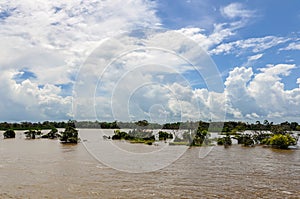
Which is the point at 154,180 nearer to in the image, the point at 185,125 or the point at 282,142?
the point at 282,142

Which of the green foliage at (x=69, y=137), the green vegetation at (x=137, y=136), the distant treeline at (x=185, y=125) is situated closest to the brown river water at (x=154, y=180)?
the distant treeline at (x=185, y=125)

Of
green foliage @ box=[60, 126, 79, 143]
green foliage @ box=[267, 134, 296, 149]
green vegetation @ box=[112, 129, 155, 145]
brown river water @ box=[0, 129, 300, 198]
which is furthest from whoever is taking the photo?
green vegetation @ box=[112, 129, 155, 145]

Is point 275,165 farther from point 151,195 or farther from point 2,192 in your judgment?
point 2,192

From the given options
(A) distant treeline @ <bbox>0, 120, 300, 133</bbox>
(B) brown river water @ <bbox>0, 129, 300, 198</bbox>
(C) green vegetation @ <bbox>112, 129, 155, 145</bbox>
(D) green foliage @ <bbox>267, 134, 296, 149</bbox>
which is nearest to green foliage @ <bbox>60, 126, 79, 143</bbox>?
(A) distant treeline @ <bbox>0, 120, 300, 133</bbox>

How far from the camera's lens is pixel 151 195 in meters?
14.8

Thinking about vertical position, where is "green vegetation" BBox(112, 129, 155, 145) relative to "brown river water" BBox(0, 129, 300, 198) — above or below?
above

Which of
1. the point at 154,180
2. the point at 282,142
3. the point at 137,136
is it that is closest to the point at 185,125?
the point at 137,136

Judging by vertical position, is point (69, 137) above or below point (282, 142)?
above

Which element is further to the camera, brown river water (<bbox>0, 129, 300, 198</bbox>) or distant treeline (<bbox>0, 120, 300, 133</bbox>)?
distant treeline (<bbox>0, 120, 300, 133</bbox>)

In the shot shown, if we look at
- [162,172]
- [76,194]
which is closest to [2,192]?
[76,194]

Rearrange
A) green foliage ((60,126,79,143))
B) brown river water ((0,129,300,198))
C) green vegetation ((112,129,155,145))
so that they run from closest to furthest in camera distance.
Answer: brown river water ((0,129,300,198)) → green foliage ((60,126,79,143)) → green vegetation ((112,129,155,145))

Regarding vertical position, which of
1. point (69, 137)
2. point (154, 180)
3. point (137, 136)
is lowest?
point (154, 180)

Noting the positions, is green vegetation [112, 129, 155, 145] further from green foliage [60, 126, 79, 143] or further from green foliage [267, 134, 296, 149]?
green foliage [267, 134, 296, 149]

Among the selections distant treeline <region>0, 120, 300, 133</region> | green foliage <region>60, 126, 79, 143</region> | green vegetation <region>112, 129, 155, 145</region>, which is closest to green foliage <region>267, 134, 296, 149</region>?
distant treeline <region>0, 120, 300, 133</region>
